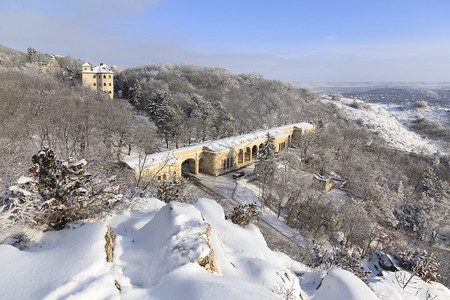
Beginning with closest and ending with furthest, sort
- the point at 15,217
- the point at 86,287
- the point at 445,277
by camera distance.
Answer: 1. the point at 86,287
2. the point at 15,217
3. the point at 445,277

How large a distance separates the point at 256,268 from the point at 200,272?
1.80 metres

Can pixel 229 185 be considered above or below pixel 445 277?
above

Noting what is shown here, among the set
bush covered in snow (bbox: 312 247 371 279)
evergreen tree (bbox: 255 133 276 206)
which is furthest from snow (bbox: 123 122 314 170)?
bush covered in snow (bbox: 312 247 371 279)

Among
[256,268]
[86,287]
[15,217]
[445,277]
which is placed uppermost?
[15,217]

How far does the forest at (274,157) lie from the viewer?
15883 millimetres

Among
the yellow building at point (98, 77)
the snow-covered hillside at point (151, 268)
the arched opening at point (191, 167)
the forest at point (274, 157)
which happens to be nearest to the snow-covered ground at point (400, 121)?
the forest at point (274, 157)

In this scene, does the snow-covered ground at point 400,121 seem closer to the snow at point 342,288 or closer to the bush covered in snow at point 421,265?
the bush covered in snow at point 421,265

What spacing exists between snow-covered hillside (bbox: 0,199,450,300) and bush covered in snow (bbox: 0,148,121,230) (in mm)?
395

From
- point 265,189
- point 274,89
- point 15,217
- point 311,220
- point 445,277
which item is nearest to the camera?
point 15,217

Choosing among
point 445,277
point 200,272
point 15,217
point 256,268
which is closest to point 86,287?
point 200,272

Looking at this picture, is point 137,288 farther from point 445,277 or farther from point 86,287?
point 445,277

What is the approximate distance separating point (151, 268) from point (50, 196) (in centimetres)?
281

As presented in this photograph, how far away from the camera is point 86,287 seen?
3.55 m

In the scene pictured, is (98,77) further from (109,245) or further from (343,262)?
(343,262)
